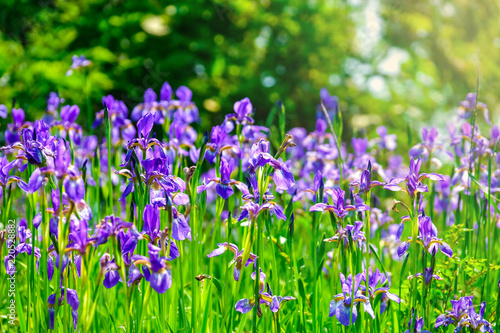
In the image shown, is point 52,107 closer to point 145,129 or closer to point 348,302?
point 145,129

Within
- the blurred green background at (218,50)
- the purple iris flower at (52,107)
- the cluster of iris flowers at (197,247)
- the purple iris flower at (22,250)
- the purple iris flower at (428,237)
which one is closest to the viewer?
the cluster of iris flowers at (197,247)

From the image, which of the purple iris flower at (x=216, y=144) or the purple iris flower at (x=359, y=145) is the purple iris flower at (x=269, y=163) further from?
the purple iris flower at (x=359, y=145)

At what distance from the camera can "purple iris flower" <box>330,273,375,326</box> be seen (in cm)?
187

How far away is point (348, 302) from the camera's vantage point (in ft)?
6.23

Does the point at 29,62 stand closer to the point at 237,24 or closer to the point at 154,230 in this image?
the point at 237,24

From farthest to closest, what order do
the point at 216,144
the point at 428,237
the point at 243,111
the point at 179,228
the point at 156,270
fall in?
the point at 243,111, the point at 216,144, the point at 428,237, the point at 179,228, the point at 156,270

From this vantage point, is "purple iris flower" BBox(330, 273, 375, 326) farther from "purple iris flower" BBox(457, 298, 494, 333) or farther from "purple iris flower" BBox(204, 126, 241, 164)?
"purple iris flower" BBox(204, 126, 241, 164)

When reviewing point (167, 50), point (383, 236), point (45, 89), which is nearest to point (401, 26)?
point (167, 50)

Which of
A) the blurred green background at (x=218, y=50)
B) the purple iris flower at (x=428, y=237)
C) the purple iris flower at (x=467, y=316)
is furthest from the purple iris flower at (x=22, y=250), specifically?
the blurred green background at (x=218, y=50)

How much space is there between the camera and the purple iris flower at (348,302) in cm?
187

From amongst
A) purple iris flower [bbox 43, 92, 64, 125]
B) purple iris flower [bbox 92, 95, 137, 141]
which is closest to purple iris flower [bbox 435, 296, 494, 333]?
purple iris flower [bbox 92, 95, 137, 141]

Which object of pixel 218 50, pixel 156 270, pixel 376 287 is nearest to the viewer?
pixel 156 270

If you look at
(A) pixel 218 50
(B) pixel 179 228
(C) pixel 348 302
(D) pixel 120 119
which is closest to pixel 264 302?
(C) pixel 348 302

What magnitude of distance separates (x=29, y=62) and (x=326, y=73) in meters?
5.21
